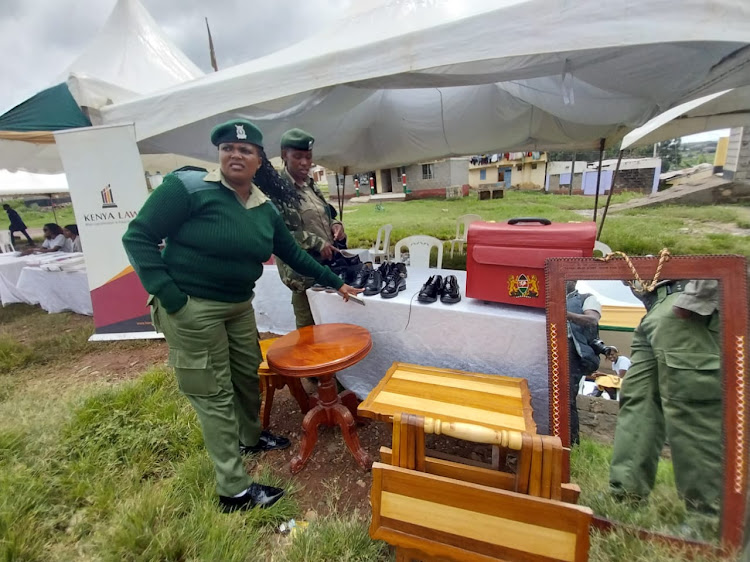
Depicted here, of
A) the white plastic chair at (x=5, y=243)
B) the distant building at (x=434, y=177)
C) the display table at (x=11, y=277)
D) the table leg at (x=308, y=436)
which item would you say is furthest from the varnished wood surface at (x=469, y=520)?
the distant building at (x=434, y=177)

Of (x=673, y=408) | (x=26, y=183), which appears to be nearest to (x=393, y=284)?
(x=673, y=408)

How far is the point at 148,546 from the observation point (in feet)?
4.24

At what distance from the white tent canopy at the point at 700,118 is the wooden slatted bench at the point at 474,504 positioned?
14.0ft

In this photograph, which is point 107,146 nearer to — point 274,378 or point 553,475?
point 274,378

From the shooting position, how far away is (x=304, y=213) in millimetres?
2133

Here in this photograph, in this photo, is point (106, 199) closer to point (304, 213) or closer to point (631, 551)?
point (304, 213)

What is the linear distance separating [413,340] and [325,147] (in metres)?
3.36

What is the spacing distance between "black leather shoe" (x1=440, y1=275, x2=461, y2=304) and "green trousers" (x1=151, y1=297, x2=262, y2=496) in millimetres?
1019

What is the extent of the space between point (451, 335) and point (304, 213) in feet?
3.91

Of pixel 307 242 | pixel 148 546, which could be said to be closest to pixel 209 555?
pixel 148 546

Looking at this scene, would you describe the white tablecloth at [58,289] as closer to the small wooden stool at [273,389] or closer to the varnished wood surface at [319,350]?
the small wooden stool at [273,389]

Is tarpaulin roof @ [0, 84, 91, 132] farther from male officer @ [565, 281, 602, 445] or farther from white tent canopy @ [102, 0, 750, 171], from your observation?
male officer @ [565, 281, 602, 445]

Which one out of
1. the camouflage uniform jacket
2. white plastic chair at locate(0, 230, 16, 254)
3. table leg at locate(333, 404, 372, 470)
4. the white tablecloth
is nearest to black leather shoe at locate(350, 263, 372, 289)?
the camouflage uniform jacket

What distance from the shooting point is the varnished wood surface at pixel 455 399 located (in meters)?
1.26
